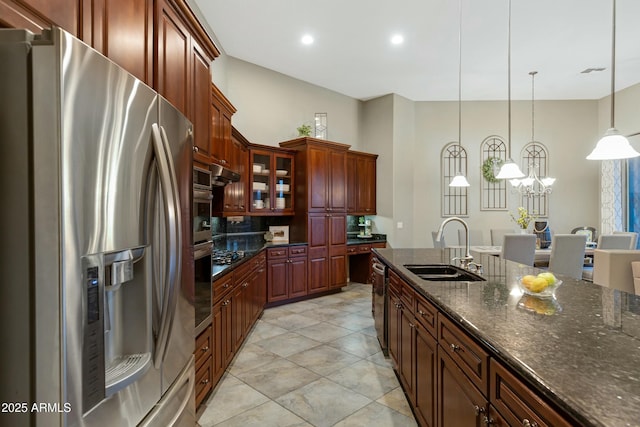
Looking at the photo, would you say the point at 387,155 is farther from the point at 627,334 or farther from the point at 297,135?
the point at 627,334

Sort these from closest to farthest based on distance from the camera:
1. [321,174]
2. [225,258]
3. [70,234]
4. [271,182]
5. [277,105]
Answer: [70,234] → [225,258] → [271,182] → [321,174] → [277,105]

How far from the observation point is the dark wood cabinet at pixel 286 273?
472 cm

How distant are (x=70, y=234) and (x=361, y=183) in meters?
5.81

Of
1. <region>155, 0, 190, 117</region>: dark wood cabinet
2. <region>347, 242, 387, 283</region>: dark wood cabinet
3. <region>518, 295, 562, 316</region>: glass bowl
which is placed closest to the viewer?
<region>518, 295, 562, 316</region>: glass bowl

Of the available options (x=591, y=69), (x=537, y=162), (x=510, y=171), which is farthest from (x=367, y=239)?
(x=591, y=69)

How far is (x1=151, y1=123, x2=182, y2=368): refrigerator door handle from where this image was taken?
1.10 metres

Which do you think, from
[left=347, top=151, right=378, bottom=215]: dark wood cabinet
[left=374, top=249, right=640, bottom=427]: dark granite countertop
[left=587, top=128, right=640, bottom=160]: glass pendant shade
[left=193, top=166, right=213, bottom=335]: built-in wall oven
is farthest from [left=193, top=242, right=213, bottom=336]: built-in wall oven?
[left=347, top=151, right=378, bottom=215]: dark wood cabinet

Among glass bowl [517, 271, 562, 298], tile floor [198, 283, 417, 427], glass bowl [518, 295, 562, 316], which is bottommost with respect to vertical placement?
tile floor [198, 283, 417, 427]

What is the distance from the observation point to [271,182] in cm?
512

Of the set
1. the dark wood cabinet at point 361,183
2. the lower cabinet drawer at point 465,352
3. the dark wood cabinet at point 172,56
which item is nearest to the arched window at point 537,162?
the dark wood cabinet at point 361,183

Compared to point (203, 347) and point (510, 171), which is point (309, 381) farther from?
point (510, 171)

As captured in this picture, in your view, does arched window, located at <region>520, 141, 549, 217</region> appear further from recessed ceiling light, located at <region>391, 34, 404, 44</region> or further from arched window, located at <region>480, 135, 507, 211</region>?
recessed ceiling light, located at <region>391, 34, 404, 44</region>

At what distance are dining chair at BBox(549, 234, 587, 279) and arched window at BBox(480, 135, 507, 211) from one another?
2.81 m

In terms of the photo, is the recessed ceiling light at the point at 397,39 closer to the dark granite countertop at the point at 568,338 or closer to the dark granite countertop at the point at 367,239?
the dark granite countertop at the point at 367,239
